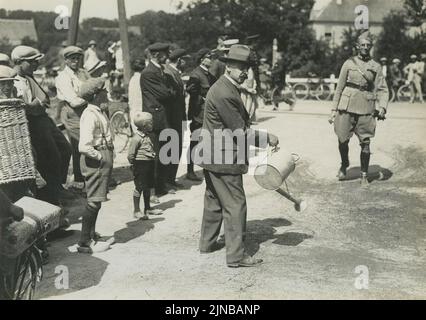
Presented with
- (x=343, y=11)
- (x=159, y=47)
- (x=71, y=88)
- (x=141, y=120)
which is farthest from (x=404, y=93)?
(x=343, y=11)

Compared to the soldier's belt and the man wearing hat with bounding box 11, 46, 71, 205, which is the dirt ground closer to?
the man wearing hat with bounding box 11, 46, 71, 205

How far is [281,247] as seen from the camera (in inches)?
246

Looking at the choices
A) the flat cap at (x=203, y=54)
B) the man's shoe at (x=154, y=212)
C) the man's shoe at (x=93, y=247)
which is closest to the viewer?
the man's shoe at (x=93, y=247)

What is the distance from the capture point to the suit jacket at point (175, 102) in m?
8.82

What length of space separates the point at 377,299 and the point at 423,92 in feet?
68.8

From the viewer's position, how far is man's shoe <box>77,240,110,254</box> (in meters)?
6.07

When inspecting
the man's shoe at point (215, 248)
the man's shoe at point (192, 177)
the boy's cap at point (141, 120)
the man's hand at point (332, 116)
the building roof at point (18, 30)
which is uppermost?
the building roof at point (18, 30)

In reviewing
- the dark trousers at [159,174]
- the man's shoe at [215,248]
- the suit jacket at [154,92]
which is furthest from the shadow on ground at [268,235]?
the suit jacket at [154,92]

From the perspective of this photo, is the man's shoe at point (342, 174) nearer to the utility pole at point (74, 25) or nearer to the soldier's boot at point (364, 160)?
the soldier's boot at point (364, 160)

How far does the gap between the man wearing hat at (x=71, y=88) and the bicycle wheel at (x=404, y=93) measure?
17510 millimetres

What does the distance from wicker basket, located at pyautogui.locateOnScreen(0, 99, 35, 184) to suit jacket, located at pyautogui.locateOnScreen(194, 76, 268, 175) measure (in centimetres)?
169

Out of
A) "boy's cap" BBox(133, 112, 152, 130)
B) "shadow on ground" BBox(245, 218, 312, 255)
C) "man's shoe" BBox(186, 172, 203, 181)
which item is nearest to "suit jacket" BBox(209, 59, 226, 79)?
"man's shoe" BBox(186, 172, 203, 181)

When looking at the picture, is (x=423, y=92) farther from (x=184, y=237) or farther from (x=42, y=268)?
(x=42, y=268)

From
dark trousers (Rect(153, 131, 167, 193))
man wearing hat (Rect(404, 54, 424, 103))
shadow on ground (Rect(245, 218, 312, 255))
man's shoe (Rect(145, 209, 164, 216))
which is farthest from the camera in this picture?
man wearing hat (Rect(404, 54, 424, 103))
